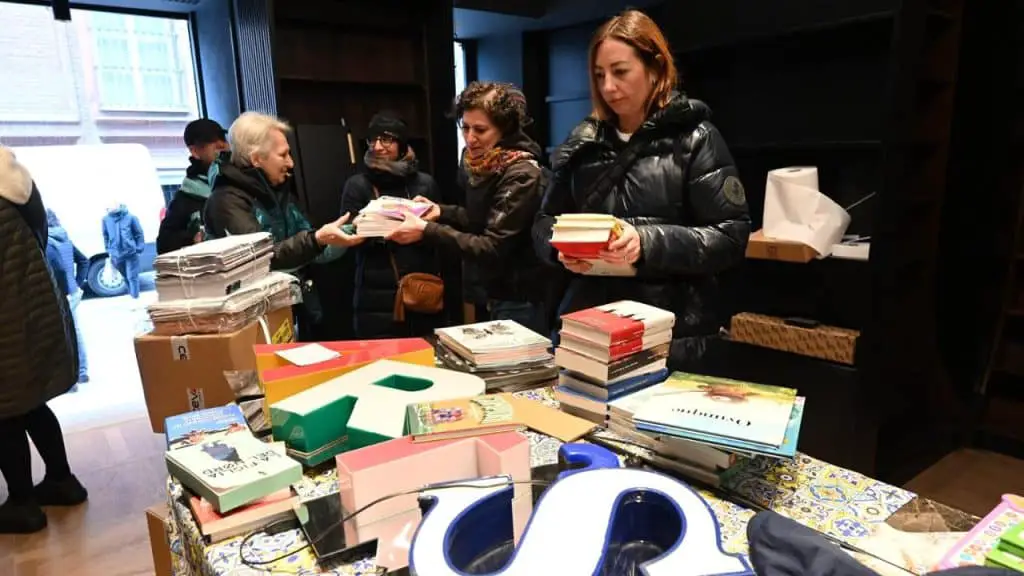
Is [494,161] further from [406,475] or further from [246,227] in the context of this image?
[406,475]

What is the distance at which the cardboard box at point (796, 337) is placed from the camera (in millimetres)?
2644

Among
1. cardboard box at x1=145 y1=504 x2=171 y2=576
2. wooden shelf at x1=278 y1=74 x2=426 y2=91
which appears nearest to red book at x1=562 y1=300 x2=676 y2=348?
Answer: cardboard box at x1=145 y1=504 x2=171 y2=576

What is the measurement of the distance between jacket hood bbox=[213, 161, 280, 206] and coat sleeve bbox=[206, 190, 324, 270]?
0.04 m

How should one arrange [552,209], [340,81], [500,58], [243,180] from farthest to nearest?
[500,58]
[340,81]
[243,180]
[552,209]

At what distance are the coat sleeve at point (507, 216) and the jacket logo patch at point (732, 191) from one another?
0.75 metres

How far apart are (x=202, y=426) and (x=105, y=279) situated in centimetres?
377

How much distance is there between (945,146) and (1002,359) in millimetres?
1056

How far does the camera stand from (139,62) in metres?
4.02

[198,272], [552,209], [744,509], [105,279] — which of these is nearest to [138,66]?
[105,279]

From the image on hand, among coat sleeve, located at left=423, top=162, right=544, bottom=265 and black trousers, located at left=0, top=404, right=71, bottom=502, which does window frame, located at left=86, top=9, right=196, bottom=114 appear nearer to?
black trousers, located at left=0, top=404, right=71, bottom=502

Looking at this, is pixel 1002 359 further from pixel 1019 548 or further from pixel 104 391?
pixel 104 391

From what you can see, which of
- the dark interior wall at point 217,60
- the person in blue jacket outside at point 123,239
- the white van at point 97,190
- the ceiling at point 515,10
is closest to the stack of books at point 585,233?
the ceiling at point 515,10

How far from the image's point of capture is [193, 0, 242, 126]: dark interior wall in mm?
3787

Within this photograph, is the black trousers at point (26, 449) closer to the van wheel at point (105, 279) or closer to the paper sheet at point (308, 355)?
the paper sheet at point (308, 355)
